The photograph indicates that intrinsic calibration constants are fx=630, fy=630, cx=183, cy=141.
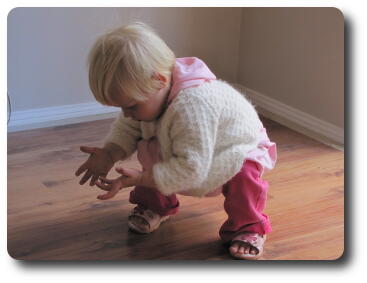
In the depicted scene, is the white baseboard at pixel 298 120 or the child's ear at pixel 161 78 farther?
the white baseboard at pixel 298 120

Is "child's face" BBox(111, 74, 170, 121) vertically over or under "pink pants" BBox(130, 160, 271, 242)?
over

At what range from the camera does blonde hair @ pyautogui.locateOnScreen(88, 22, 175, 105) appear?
1.17m

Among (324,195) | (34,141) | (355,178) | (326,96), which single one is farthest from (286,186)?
(34,141)

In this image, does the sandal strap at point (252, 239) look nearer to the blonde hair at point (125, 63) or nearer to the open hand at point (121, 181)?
the open hand at point (121, 181)

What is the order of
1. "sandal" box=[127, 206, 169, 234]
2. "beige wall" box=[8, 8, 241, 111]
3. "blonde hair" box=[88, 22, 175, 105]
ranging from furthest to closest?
"beige wall" box=[8, 8, 241, 111], "sandal" box=[127, 206, 169, 234], "blonde hair" box=[88, 22, 175, 105]

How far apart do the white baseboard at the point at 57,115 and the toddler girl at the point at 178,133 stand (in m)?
0.70

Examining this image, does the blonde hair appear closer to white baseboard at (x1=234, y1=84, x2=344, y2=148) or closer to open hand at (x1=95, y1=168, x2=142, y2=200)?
open hand at (x1=95, y1=168, x2=142, y2=200)

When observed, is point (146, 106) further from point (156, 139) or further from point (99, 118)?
point (99, 118)

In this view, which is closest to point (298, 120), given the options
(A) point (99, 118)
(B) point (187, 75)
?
(A) point (99, 118)

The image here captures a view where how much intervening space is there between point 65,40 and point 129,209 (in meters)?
0.71

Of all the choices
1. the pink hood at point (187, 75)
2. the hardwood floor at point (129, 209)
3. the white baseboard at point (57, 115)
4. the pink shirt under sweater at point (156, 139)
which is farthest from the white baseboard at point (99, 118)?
the pink hood at point (187, 75)

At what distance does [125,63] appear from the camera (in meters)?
1.17

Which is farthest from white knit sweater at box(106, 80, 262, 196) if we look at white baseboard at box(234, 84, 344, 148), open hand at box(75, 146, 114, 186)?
white baseboard at box(234, 84, 344, 148)

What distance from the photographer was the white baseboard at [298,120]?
2002 millimetres
